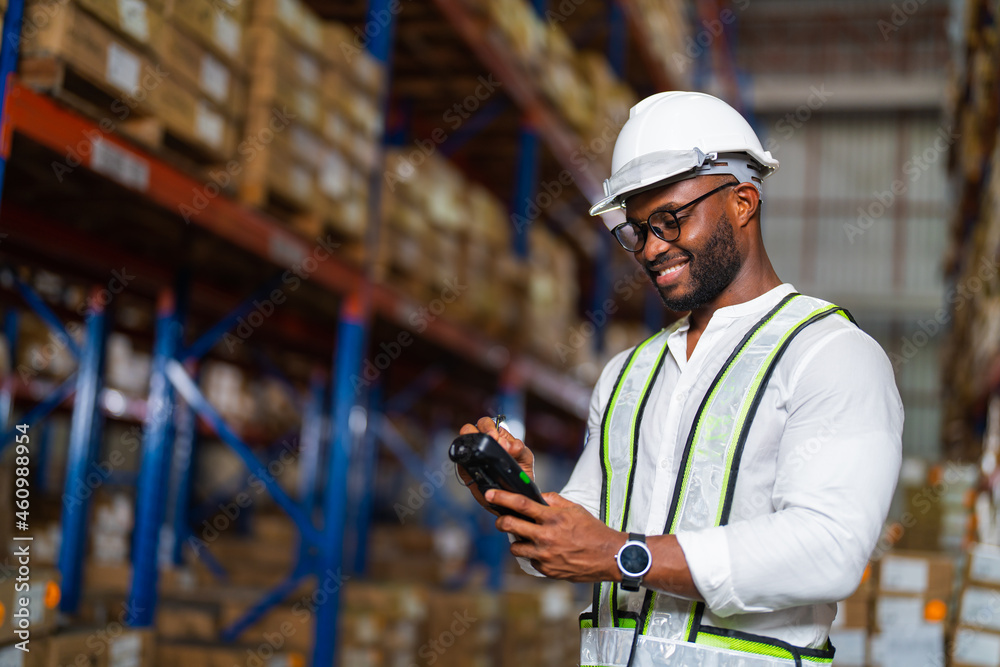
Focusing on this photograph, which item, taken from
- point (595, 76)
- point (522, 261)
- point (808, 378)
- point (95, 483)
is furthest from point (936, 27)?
point (808, 378)

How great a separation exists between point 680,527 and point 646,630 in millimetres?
181

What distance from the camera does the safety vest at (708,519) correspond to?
161 cm

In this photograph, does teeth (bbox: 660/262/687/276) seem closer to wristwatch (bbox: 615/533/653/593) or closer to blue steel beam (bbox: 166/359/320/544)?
wristwatch (bbox: 615/533/653/593)

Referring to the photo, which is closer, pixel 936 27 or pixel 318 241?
pixel 318 241

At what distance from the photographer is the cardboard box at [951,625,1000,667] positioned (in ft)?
12.8

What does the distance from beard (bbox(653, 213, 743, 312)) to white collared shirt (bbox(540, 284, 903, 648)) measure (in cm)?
8

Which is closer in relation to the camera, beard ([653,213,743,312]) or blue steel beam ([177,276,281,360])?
beard ([653,213,743,312])

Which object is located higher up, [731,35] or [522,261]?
[731,35]

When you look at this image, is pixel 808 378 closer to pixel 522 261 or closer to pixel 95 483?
pixel 95 483

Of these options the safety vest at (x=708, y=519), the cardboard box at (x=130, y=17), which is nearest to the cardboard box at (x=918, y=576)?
the safety vest at (x=708, y=519)

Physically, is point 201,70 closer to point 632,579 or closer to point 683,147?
point 683,147

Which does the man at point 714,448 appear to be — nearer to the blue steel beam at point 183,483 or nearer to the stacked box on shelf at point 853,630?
the stacked box on shelf at point 853,630

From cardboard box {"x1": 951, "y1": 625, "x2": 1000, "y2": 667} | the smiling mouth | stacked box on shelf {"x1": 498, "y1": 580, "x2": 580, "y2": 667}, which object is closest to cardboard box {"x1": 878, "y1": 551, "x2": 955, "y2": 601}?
cardboard box {"x1": 951, "y1": 625, "x2": 1000, "y2": 667}

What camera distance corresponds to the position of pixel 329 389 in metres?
9.66
